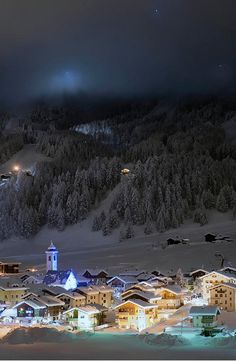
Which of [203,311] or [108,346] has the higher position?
[203,311]

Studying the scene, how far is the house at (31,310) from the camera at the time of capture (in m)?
40.8

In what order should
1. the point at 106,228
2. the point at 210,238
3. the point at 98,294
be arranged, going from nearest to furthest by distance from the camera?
the point at 98,294, the point at 210,238, the point at 106,228

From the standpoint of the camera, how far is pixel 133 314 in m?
38.1

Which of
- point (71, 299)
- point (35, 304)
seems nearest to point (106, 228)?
point (71, 299)

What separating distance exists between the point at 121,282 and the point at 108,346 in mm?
28618

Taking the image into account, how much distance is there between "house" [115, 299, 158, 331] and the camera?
37.6 metres

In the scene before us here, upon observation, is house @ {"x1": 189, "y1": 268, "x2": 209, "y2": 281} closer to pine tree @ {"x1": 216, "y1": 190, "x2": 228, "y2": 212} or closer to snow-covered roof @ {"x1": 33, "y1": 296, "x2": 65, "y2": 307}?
snow-covered roof @ {"x1": 33, "y1": 296, "x2": 65, "y2": 307}

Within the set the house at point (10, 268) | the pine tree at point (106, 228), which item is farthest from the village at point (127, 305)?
the pine tree at point (106, 228)

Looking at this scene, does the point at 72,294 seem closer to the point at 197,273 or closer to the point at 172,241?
the point at 197,273

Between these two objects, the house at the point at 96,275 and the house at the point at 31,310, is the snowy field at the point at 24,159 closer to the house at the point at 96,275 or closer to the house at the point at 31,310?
the house at the point at 96,275

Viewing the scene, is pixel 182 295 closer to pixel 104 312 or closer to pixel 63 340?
pixel 104 312

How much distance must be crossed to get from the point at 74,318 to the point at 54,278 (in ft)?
53.8

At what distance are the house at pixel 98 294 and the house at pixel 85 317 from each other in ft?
20.2

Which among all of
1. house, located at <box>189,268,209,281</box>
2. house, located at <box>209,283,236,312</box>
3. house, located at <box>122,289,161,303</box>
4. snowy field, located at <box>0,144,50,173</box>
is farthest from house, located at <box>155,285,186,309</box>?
snowy field, located at <box>0,144,50,173</box>
